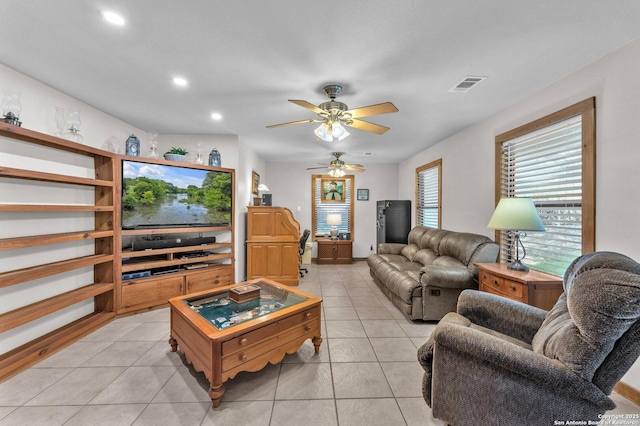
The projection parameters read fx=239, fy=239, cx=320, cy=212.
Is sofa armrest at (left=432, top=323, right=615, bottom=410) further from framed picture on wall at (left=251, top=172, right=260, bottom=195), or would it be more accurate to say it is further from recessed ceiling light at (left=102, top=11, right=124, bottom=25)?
framed picture on wall at (left=251, top=172, right=260, bottom=195)

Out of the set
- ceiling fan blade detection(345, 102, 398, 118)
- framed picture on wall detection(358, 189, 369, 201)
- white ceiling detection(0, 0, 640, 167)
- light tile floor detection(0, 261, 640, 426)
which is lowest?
light tile floor detection(0, 261, 640, 426)

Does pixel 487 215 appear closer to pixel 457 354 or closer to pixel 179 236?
pixel 457 354

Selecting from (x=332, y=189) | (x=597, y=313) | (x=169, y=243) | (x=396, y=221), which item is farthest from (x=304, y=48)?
(x=332, y=189)

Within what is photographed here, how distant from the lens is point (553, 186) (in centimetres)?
234

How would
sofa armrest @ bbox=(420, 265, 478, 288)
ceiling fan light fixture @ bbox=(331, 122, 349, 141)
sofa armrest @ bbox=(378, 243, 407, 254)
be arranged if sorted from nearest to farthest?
1. ceiling fan light fixture @ bbox=(331, 122, 349, 141)
2. sofa armrest @ bbox=(420, 265, 478, 288)
3. sofa armrest @ bbox=(378, 243, 407, 254)

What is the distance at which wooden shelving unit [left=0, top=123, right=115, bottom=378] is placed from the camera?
6.39 ft

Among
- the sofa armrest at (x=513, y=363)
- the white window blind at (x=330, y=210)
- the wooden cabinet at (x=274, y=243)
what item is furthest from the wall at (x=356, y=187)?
the sofa armrest at (x=513, y=363)

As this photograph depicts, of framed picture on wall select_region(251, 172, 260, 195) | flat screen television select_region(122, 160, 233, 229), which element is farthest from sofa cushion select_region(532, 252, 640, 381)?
framed picture on wall select_region(251, 172, 260, 195)

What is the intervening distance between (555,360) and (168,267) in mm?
3991

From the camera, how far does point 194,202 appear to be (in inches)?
140

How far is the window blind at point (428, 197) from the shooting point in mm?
4605

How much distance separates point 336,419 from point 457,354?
87 centimetres

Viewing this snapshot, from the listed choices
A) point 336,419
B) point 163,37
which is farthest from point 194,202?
point 336,419

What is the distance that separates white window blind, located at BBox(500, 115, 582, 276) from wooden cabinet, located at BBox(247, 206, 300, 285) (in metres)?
3.26
